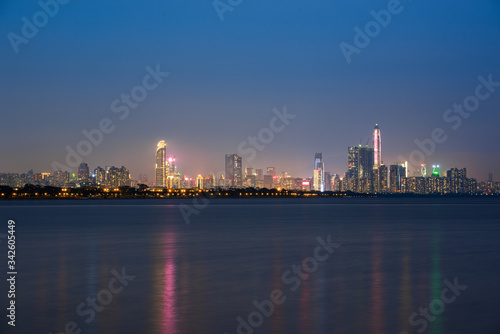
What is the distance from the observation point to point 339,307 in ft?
70.7

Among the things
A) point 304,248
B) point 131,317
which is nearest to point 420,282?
point 131,317

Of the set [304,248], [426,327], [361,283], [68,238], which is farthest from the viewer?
[68,238]

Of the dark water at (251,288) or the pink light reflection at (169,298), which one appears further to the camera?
the dark water at (251,288)

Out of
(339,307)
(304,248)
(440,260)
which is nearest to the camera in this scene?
(339,307)

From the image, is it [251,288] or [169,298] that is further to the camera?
[251,288]

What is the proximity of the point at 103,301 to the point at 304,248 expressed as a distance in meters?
23.3

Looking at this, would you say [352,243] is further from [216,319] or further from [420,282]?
[216,319]

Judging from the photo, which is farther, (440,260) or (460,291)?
(440,260)

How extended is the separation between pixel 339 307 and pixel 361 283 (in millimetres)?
5778

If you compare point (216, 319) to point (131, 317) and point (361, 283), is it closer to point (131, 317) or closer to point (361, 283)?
point (131, 317)

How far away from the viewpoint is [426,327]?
61.1ft

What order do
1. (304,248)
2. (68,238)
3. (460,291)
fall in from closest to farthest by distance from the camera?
(460,291) < (304,248) < (68,238)

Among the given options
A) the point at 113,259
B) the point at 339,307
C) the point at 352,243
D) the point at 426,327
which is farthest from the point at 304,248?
the point at 426,327

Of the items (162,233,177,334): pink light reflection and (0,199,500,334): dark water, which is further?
(0,199,500,334): dark water
